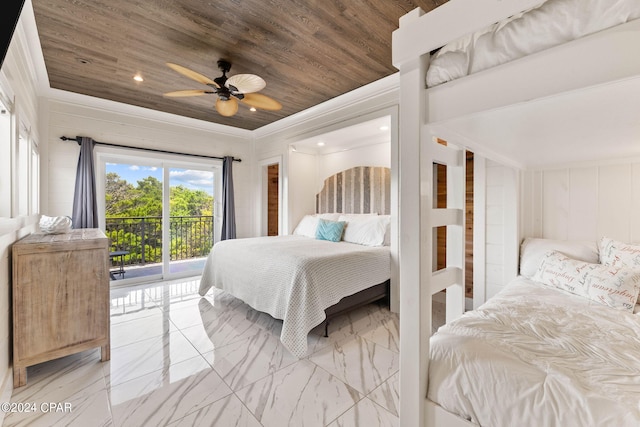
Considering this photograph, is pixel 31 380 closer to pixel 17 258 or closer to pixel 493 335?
pixel 17 258

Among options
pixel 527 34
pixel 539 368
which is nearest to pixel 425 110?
pixel 527 34

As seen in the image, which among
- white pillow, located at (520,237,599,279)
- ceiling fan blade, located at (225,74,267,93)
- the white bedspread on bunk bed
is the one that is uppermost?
ceiling fan blade, located at (225,74,267,93)

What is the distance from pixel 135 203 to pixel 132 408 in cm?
331

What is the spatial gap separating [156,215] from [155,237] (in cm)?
35

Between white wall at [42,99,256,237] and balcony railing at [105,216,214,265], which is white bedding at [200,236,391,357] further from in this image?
white wall at [42,99,256,237]

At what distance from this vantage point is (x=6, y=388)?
5.20 ft

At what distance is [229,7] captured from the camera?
6.25 feet

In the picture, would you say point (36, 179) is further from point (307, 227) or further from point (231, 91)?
point (307, 227)

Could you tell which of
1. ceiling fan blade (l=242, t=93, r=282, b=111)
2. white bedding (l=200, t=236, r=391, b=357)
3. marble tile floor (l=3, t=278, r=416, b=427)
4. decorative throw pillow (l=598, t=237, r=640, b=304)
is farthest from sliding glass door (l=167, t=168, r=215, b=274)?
decorative throw pillow (l=598, t=237, r=640, b=304)

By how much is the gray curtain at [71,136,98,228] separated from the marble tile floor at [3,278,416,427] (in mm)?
1424

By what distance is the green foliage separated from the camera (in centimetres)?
397

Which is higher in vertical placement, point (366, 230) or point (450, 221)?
point (450, 221)

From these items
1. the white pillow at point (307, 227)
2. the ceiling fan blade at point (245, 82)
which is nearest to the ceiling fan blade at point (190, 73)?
the ceiling fan blade at point (245, 82)

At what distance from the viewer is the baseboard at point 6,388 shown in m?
1.48
